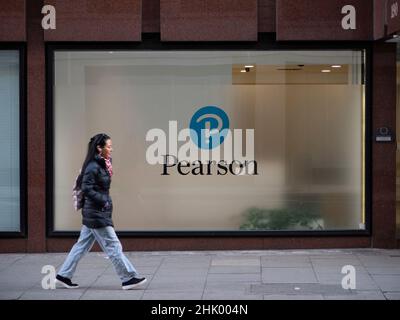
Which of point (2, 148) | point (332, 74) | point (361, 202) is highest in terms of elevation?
point (332, 74)

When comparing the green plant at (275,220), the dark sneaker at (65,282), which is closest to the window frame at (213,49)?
the green plant at (275,220)

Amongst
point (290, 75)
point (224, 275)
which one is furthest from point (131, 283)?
point (290, 75)

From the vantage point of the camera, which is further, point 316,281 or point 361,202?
point 361,202

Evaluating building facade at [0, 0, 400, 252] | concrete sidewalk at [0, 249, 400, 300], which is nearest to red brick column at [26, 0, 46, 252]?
building facade at [0, 0, 400, 252]

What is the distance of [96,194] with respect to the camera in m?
10.3

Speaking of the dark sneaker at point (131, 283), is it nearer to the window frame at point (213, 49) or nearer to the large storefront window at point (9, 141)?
the window frame at point (213, 49)

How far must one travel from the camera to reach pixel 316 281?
36.0ft

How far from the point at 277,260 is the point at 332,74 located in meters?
3.06

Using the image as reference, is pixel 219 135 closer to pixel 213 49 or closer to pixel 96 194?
pixel 213 49

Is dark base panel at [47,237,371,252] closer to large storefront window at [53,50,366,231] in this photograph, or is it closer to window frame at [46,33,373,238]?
window frame at [46,33,373,238]

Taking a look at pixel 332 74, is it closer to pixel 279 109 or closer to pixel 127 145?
pixel 279 109

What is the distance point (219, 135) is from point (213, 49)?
1328 millimetres

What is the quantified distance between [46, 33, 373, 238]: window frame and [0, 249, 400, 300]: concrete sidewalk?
31 centimetres

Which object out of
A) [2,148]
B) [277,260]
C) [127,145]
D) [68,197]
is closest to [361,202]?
[277,260]
